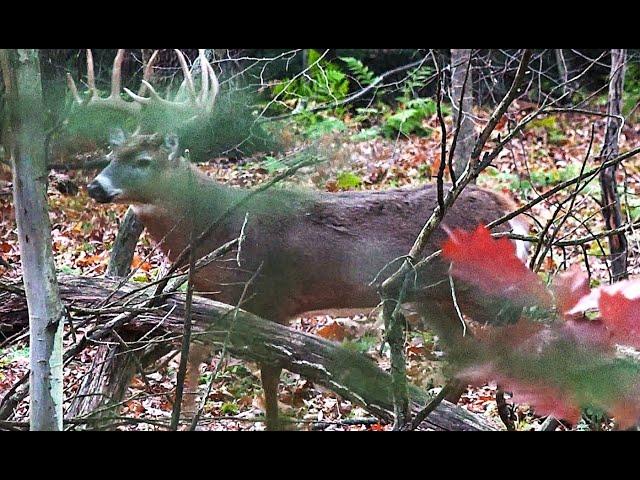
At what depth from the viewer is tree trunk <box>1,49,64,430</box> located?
1.13m

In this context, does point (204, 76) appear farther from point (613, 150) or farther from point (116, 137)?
point (613, 150)

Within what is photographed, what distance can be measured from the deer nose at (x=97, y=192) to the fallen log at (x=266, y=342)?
8.3 inches

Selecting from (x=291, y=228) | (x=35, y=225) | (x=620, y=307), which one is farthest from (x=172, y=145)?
(x=620, y=307)

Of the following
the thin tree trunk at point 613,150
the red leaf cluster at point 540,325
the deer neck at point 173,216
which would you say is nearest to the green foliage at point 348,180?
the deer neck at point 173,216

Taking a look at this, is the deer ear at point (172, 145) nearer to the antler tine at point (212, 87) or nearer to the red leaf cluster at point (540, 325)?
the antler tine at point (212, 87)

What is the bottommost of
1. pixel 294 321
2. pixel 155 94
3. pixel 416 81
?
pixel 294 321

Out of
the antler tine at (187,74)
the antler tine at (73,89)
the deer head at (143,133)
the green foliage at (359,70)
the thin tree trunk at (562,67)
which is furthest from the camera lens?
the thin tree trunk at (562,67)

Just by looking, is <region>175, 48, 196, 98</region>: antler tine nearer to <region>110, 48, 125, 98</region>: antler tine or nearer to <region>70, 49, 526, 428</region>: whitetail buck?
<region>70, 49, 526, 428</region>: whitetail buck

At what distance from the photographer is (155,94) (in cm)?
210

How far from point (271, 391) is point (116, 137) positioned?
83cm

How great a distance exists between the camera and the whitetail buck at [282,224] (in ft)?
6.64

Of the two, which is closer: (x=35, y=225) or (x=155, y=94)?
(x=35, y=225)
